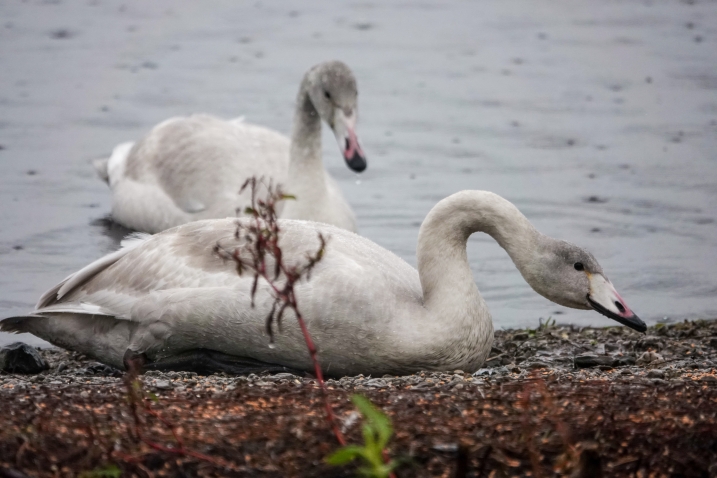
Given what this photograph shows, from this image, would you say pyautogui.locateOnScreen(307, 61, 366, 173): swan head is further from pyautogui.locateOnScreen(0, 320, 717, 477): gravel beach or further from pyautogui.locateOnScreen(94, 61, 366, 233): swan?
pyautogui.locateOnScreen(0, 320, 717, 477): gravel beach

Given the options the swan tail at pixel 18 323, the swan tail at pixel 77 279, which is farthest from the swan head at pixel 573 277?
the swan tail at pixel 18 323

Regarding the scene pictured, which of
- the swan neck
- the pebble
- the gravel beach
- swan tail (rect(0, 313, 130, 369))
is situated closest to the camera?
the gravel beach

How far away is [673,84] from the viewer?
16484 mm

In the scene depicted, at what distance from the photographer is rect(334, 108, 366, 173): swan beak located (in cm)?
928

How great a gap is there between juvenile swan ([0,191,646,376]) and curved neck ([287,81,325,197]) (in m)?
2.61

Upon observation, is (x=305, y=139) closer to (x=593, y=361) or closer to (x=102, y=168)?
(x=102, y=168)

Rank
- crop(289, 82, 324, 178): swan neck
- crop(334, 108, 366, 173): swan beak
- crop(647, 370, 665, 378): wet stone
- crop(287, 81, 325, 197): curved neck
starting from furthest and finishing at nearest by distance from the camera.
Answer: crop(289, 82, 324, 178): swan neck, crop(287, 81, 325, 197): curved neck, crop(334, 108, 366, 173): swan beak, crop(647, 370, 665, 378): wet stone

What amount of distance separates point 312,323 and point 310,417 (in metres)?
1.86

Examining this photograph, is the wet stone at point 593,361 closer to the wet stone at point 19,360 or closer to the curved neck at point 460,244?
the curved neck at point 460,244

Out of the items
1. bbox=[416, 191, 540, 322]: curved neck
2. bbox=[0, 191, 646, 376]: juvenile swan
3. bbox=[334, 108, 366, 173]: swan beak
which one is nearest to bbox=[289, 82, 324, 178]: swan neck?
bbox=[334, 108, 366, 173]: swan beak

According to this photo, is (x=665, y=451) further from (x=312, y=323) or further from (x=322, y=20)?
(x=322, y=20)

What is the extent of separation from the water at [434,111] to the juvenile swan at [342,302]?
7.81ft

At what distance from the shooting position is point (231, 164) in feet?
36.3

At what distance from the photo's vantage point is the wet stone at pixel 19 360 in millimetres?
7547
